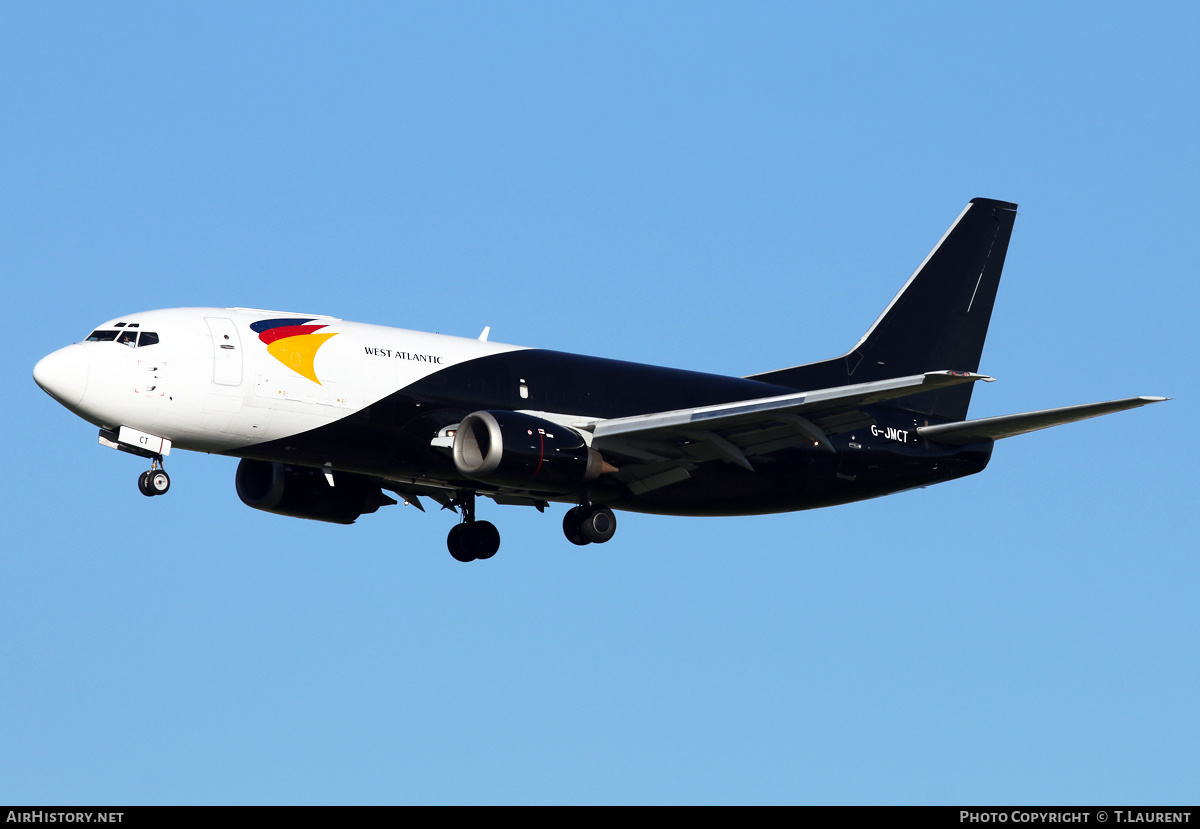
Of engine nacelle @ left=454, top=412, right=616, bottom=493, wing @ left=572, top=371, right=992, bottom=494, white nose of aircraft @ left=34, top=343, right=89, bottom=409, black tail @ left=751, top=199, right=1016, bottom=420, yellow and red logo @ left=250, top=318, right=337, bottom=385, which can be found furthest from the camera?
black tail @ left=751, top=199, right=1016, bottom=420

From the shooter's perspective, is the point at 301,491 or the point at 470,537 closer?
the point at 301,491

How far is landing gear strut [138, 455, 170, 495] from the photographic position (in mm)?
35250

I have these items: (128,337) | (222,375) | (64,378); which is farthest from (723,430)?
(64,378)

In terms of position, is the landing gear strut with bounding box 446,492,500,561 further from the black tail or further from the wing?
the black tail

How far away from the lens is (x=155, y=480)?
35.4 meters

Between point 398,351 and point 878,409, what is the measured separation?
1442 cm

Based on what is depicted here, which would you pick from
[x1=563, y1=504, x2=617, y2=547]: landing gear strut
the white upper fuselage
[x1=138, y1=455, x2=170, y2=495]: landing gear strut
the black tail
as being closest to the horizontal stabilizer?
the black tail

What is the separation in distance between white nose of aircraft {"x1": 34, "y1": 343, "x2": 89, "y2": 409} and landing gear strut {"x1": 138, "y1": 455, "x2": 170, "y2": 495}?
2.22 m

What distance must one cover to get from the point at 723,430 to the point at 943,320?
12.3m

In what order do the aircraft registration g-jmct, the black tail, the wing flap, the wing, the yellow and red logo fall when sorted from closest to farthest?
1. the wing flap
2. the aircraft registration g-jmct
3. the wing
4. the yellow and red logo
5. the black tail

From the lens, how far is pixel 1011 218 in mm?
48750

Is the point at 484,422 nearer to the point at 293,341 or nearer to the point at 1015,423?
the point at 293,341
